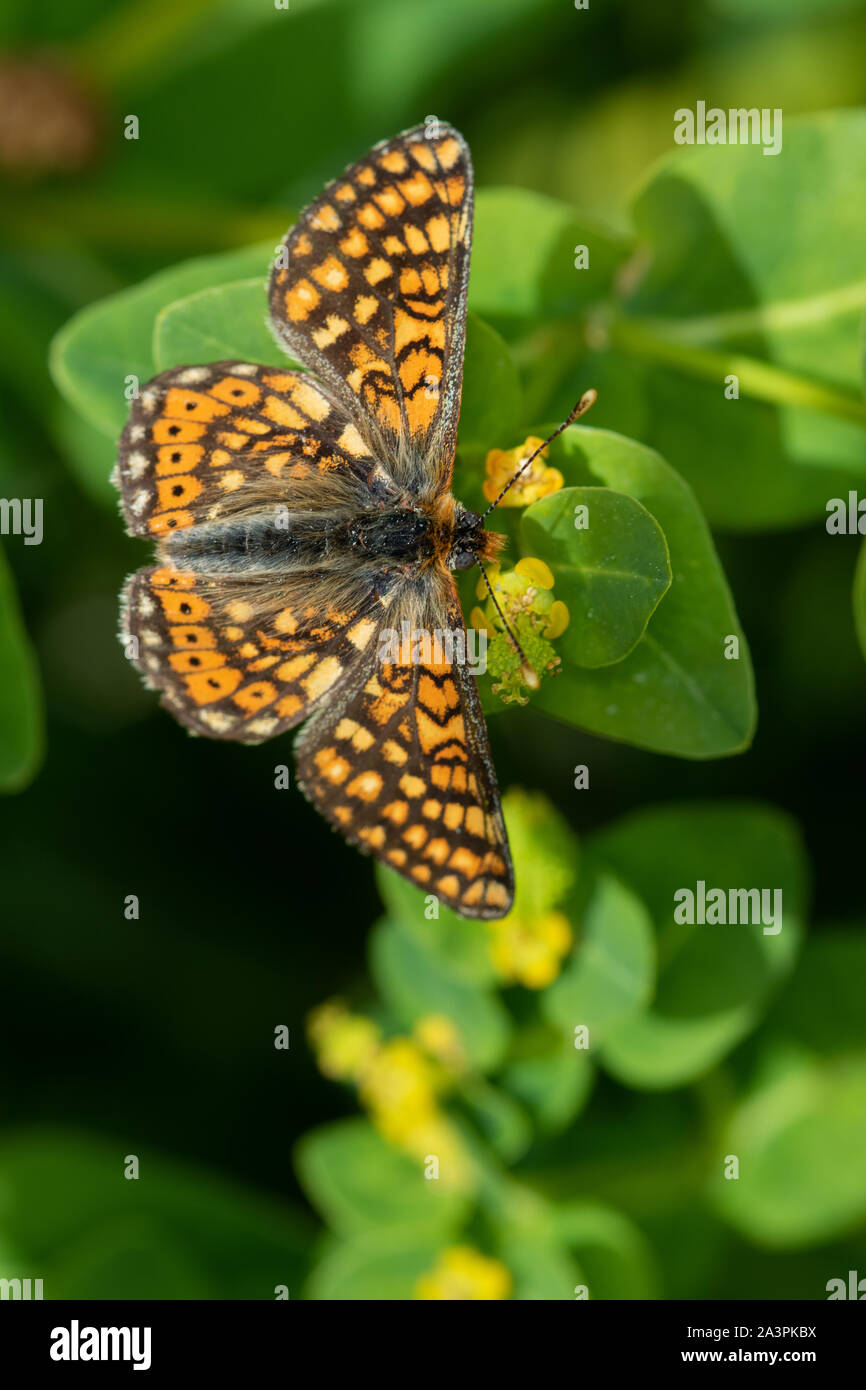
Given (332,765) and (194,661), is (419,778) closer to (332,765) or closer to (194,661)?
(332,765)

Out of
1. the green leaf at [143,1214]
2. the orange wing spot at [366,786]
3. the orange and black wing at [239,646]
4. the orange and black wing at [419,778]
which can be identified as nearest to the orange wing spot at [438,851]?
the orange and black wing at [419,778]

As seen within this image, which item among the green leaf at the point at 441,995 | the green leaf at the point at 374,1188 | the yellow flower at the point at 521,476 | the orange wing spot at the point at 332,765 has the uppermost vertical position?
the yellow flower at the point at 521,476

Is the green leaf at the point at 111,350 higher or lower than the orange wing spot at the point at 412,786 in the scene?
higher

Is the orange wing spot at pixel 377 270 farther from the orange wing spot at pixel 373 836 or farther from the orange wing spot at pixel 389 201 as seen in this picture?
the orange wing spot at pixel 373 836

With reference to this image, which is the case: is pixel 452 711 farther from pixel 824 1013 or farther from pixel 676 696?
pixel 824 1013

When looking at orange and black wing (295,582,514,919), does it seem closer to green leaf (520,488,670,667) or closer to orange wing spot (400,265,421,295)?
green leaf (520,488,670,667)

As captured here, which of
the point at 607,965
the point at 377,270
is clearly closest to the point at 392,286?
the point at 377,270
